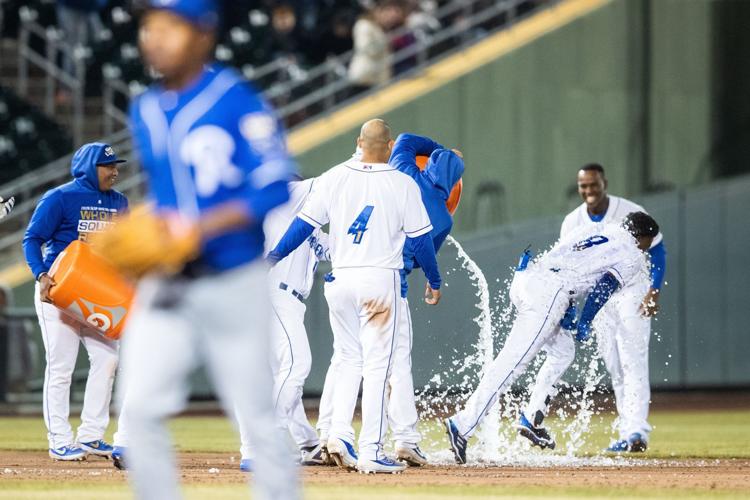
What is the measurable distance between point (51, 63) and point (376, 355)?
13128mm

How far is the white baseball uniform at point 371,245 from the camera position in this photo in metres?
8.62

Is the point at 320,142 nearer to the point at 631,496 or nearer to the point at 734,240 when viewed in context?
the point at 734,240

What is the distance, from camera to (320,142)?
19984 millimetres

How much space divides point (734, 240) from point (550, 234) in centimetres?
319

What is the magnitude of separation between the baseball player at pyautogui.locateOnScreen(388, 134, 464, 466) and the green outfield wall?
10606 mm

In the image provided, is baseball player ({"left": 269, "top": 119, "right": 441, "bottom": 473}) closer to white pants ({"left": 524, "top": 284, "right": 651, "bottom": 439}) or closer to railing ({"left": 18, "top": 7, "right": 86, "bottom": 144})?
white pants ({"left": 524, "top": 284, "right": 651, "bottom": 439})

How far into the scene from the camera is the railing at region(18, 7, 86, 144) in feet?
66.2

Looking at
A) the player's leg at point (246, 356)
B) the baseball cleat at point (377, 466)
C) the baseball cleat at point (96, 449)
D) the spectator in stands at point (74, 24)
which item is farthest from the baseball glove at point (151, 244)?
the spectator in stands at point (74, 24)

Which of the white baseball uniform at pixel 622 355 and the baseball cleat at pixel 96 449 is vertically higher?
the white baseball uniform at pixel 622 355

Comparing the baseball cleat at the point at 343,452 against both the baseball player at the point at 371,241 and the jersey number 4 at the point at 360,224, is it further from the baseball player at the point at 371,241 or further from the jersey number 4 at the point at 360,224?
the jersey number 4 at the point at 360,224

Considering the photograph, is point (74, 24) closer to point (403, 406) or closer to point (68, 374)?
point (68, 374)

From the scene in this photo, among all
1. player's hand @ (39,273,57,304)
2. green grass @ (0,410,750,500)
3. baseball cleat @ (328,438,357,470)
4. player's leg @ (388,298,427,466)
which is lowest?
green grass @ (0,410,750,500)

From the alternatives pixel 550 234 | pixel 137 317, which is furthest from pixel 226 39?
pixel 137 317

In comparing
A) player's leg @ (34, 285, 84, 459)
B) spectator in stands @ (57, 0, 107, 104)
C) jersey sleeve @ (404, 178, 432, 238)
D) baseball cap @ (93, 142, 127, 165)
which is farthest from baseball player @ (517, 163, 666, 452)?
spectator in stands @ (57, 0, 107, 104)
